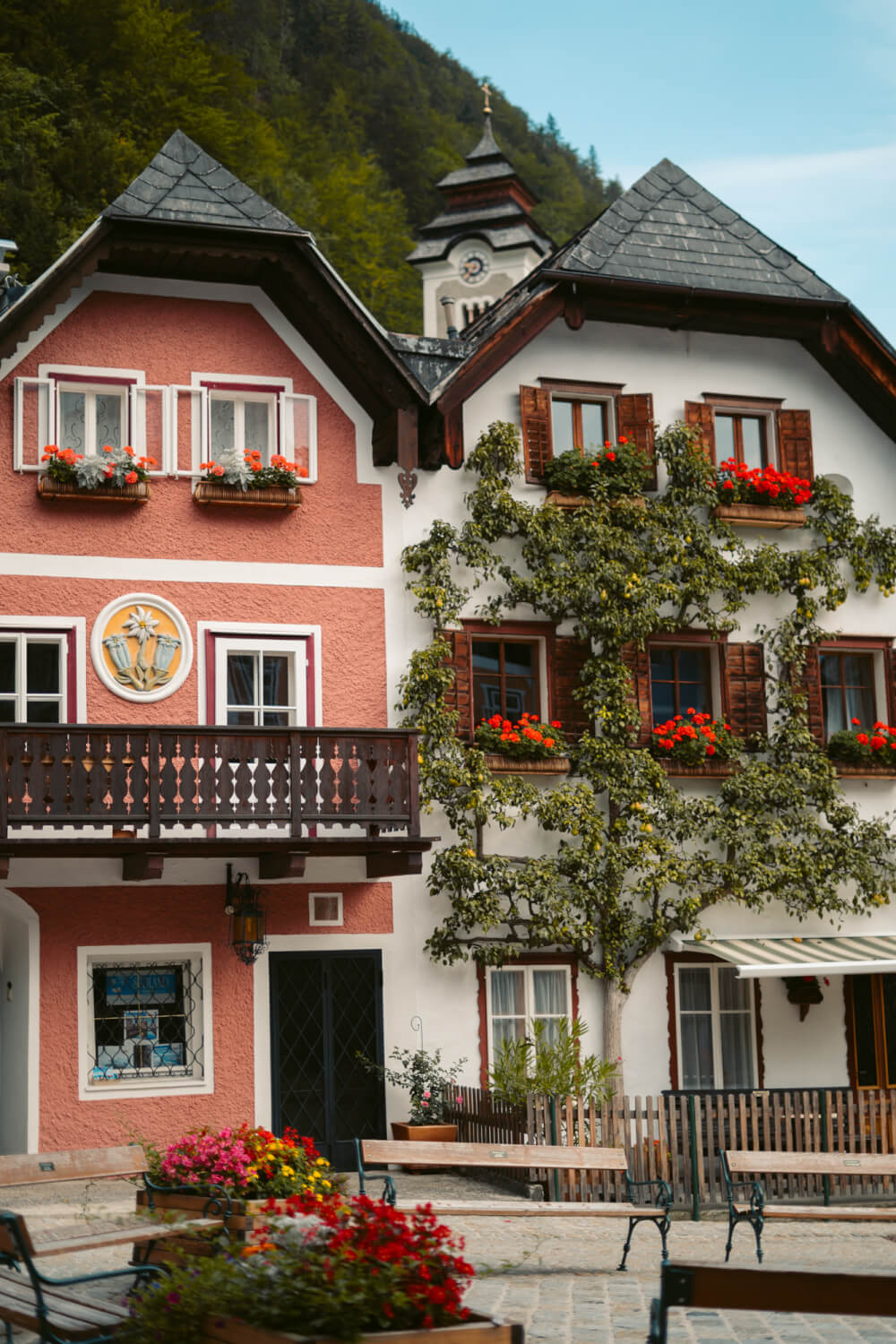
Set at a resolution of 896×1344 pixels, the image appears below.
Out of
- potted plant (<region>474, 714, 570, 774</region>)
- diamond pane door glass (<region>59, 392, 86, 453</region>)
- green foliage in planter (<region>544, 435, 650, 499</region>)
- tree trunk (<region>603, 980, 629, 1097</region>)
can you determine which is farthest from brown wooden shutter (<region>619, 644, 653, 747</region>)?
diamond pane door glass (<region>59, 392, 86, 453</region>)

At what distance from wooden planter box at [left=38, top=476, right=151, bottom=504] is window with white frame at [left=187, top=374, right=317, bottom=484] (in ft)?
3.54

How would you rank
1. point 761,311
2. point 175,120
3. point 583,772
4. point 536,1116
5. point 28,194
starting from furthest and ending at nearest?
point 175,120, point 28,194, point 761,311, point 583,772, point 536,1116

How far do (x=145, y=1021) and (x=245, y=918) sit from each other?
53.3 inches

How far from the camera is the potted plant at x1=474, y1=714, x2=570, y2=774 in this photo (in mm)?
17266

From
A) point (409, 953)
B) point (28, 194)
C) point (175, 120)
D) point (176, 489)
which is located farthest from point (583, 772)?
point (175, 120)

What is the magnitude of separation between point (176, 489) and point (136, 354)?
144 cm

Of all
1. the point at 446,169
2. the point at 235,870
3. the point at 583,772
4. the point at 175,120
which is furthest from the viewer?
the point at 446,169

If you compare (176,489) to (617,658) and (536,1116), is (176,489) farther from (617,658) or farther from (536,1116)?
(536,1116)

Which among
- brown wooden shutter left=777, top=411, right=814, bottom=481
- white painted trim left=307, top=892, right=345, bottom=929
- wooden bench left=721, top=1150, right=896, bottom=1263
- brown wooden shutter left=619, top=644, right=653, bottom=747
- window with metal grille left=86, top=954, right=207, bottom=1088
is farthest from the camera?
brown wooden shutter left=777, top=411, right=814, bottom=481

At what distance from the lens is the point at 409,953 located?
1697cm

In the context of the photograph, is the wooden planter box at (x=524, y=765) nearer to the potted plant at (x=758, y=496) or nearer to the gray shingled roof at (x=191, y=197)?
the potted plant at (x=758, y=496)

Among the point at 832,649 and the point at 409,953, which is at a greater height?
the point at 832,649

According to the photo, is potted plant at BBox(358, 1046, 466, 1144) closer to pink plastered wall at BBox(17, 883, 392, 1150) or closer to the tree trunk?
pink plastered wall at BBox(17, 883, 392, 1150)

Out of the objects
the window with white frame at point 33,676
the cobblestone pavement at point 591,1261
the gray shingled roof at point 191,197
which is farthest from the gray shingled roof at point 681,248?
the cobblestone pavement at point 591,1261
